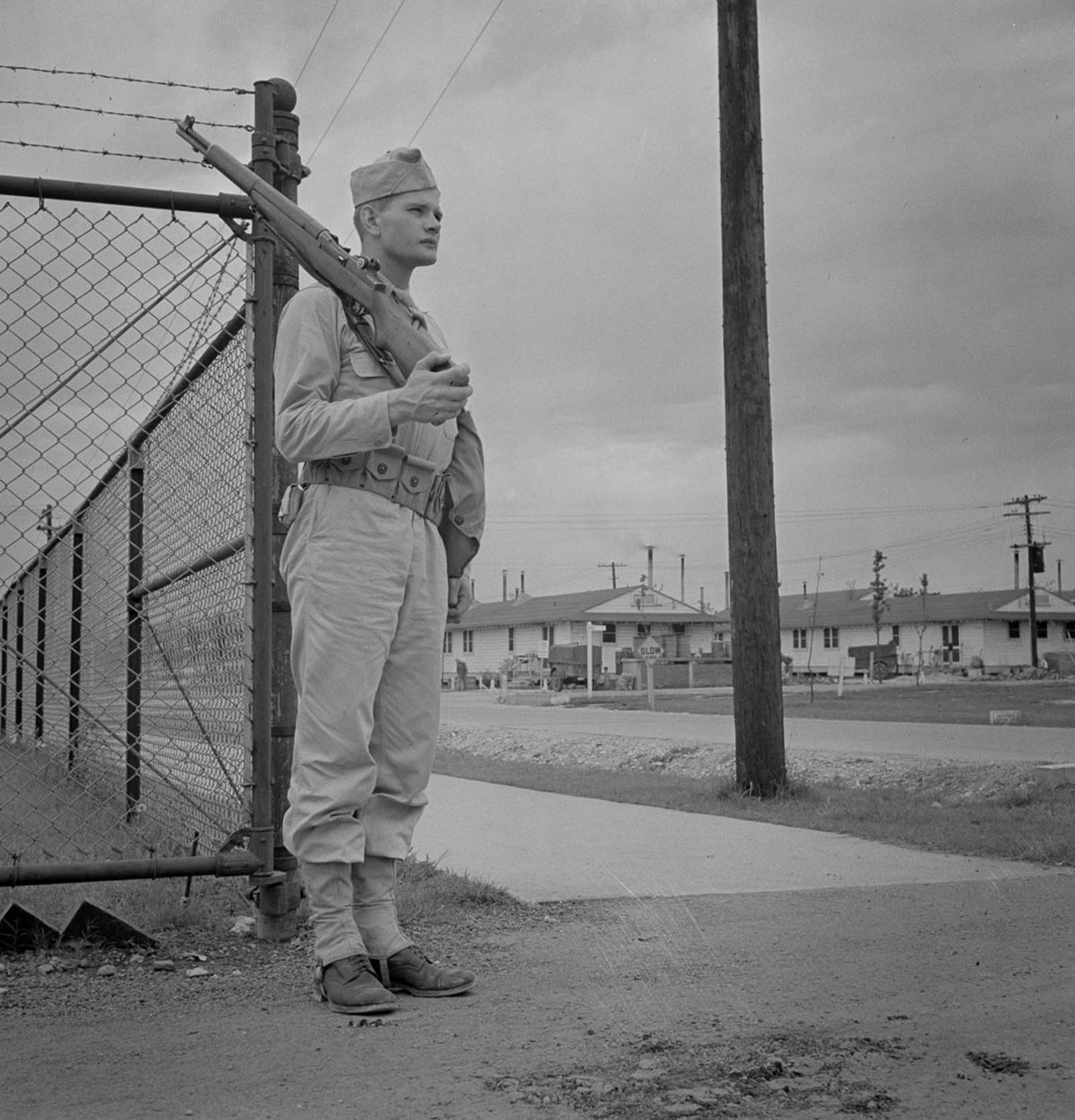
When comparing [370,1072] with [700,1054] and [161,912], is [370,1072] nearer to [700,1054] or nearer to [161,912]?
[700,1054]

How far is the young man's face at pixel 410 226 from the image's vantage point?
11.8ft

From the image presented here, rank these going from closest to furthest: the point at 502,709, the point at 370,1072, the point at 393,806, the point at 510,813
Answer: the point at 370,1072
the point at 393,806
the point at 510,813
the point at 502,709

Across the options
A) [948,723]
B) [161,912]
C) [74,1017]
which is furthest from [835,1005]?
[948,723]

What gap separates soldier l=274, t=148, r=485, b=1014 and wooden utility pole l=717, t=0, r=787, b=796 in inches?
222

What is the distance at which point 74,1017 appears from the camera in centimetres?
323

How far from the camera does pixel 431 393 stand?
3.22 m

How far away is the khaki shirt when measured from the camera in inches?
130

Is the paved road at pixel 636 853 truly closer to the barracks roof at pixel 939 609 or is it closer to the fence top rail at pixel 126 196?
the fence top rail at pixel 126 196

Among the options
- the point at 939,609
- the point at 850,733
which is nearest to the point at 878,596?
the point at 939,609

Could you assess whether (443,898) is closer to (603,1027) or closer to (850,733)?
(603,1027)

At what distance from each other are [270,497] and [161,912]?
1366 mm

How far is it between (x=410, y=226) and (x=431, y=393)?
629 mm

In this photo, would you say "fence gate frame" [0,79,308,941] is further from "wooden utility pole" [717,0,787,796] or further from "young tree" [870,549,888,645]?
"young tree" [870,549,888,645]

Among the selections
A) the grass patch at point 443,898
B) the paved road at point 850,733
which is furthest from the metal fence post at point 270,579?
the paved road at point 850,733
